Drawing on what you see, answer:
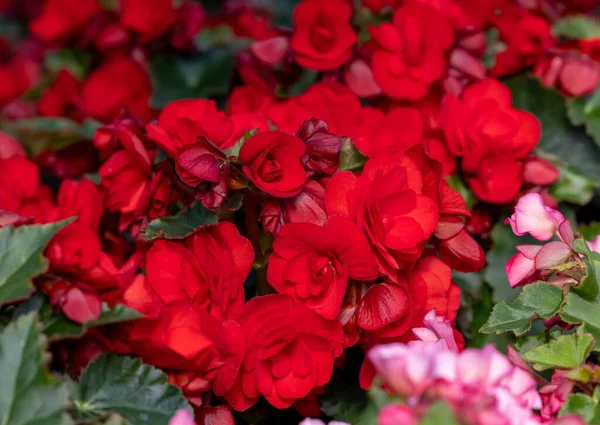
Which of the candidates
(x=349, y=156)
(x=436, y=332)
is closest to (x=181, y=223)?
(x=349, y=156)

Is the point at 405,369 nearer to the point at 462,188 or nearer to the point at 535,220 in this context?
the point at 535,220

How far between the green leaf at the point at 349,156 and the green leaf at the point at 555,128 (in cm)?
49

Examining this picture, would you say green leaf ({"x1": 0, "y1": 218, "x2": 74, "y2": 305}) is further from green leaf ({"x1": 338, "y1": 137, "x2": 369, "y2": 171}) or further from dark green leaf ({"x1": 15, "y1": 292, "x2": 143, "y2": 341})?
green leaf ({"x1": 338, "y1": 137, "x2": 369, "y2": 171})

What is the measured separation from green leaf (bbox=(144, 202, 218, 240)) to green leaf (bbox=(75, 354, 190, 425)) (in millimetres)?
140

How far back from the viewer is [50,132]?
119cm

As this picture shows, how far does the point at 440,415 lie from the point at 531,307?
0.30 metres

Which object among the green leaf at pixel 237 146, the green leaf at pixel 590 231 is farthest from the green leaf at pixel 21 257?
the green leaf at pixel 590 231

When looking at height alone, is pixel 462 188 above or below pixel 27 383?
below

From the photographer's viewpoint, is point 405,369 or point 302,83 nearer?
point 405,369

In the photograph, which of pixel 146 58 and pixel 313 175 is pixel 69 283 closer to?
pixel 313 175

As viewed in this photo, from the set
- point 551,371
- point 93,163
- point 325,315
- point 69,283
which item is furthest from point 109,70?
point 551,371

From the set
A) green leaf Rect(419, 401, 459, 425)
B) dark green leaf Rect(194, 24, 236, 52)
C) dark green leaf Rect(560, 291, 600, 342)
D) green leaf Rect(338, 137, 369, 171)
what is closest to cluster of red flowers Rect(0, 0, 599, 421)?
green leaf Rect(338, 137, 369, 171)

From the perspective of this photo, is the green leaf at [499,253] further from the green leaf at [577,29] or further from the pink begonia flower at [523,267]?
the green leaf at [577,29]

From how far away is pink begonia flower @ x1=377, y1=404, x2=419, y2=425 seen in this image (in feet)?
1.61
